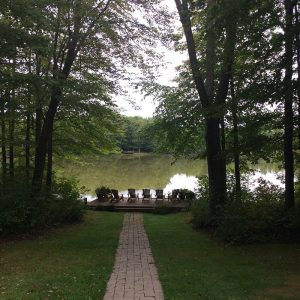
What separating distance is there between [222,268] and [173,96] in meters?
8.37

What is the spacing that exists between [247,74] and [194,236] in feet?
17.5

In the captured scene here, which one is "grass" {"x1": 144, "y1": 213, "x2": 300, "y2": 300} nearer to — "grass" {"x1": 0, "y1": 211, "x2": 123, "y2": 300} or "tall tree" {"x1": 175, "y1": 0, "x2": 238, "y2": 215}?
"grass" {"x1": 0, "y1": 211, "x2": 123, "y2": 300}

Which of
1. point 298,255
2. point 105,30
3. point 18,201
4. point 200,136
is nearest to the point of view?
point 298,255

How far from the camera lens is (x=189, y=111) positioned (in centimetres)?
1416

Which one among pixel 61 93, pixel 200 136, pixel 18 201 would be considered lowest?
pixel 18 201

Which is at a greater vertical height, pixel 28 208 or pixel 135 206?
pixel 28 208

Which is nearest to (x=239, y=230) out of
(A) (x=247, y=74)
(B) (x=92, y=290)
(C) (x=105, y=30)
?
(A) (x=247, y=74)

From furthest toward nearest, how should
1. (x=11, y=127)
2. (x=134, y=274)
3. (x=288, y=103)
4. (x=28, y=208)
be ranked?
1. (x=11, y=127)
2. (x=28, y=208)
3. (x=288, y=103)
4. (x=134, y=274)

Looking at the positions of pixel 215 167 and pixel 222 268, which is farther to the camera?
Answer: pixel 215 167

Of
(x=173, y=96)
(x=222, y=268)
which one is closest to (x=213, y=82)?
(x=173, y=96)

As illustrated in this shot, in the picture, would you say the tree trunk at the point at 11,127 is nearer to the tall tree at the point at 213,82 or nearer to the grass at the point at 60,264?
the grass at the point at 60,264

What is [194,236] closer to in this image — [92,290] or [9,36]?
[92,290]

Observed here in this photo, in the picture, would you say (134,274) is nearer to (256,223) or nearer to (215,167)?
(256,223)

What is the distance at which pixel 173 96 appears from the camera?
15406mm
